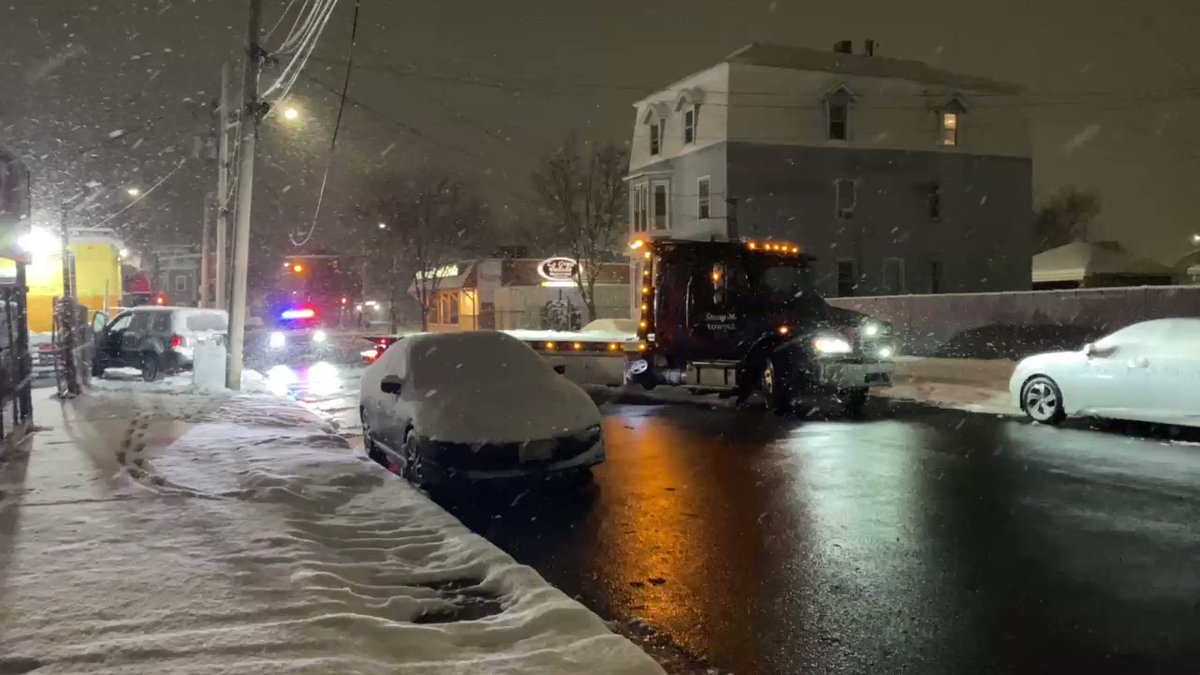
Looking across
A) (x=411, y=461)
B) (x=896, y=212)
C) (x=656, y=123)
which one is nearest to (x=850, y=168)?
(x=896, y=212)

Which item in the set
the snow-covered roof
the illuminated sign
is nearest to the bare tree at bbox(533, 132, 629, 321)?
the illuminated sign

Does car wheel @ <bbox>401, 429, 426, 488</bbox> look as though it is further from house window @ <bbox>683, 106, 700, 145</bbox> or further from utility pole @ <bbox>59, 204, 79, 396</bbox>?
house window @ <bbox>683, 106, 700, 145</bbox>

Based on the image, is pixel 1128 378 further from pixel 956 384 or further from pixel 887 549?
pixel 887 549

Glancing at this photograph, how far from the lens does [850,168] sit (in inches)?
1524

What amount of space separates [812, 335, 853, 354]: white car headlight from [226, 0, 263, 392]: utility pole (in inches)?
390

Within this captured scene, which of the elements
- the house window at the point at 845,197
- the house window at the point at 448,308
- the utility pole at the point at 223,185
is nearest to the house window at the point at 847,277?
the house window at the point at 845,197

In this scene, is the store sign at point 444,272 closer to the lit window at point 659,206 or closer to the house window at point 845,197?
the lit window at point 659,206

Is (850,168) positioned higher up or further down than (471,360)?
higher up

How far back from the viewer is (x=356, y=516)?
741 cm

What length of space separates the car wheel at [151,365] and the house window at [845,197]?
1075 inches

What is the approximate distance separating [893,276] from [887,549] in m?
34.7

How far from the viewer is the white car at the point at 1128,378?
458 inches

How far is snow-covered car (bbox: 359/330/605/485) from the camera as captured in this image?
28.1 ft

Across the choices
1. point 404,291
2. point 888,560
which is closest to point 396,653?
point 888,560
